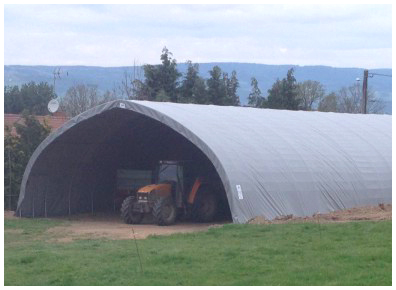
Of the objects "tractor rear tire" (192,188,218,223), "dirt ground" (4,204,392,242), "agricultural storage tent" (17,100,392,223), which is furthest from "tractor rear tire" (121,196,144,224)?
"agricultural storage tent" (17,100,392,223)

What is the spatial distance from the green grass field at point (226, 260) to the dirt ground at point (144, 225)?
3.19 meters

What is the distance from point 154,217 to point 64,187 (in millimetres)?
4433

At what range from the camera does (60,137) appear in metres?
26.7

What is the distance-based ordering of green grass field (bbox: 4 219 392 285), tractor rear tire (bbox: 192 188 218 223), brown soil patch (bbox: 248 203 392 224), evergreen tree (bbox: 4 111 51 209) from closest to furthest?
green grass field (bbox: 4 219 392 285), brown soil patch (bbox: 248 203 392 224), tractor rear tire (bbox: 192 188 218 223), evergreen tree (bbox: 4 111 51 209)

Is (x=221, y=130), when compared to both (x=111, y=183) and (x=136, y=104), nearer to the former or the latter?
(x=136, y=104)

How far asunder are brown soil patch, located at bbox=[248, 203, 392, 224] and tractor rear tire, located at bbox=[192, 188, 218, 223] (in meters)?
3.77

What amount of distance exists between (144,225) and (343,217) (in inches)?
229

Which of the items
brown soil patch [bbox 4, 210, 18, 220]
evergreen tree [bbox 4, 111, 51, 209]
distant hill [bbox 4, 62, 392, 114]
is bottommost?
brown soil patch [bbox 4, 210, 18, 220]

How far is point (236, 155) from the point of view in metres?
23.9

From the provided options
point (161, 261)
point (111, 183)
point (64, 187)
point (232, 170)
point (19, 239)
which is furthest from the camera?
point (111, 183)

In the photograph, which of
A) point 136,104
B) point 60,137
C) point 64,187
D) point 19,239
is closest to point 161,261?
point 19,239

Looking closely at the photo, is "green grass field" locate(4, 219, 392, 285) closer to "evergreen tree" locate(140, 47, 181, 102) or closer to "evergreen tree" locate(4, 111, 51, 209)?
"evergreen tree" locate(4, 111, 51, 209)

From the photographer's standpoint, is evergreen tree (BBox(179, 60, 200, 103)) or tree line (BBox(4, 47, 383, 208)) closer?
tree line (BBox(4, 47, 383, 208))

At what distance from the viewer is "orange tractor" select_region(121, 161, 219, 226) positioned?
25.7 m
